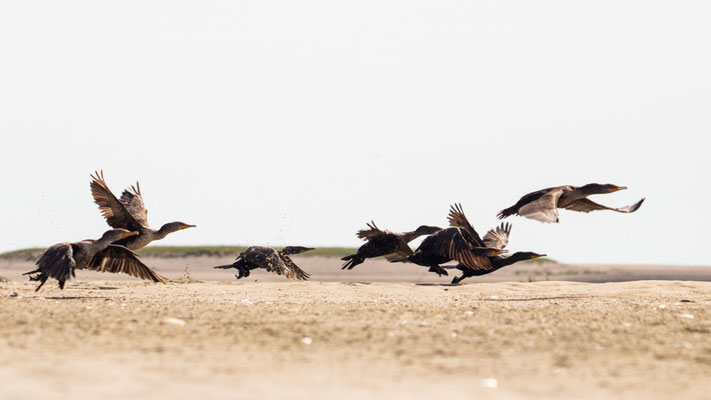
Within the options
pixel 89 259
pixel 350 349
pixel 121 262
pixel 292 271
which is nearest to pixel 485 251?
pixel 292 271

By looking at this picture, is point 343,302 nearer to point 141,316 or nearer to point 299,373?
point 141,316

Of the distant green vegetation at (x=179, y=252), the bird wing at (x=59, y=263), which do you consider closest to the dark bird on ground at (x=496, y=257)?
the bird wing at (x=59, y=263)

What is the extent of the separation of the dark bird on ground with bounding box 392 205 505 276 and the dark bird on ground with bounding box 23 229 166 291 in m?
5.11

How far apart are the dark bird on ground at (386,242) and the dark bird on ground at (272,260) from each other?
2898mm

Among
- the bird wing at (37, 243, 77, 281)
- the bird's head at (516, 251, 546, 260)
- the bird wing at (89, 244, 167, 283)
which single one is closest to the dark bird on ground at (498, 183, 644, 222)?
the bird's head at (516, 251, 546, 260)

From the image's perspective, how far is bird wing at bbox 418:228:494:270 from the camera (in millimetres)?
15219

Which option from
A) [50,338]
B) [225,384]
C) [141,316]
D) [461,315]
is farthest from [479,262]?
[225,384]

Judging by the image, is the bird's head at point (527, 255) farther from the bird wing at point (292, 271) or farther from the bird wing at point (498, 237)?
the bird wing at point (292, 271)

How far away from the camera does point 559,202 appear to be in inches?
640

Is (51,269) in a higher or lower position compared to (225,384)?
higher

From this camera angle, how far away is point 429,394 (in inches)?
223

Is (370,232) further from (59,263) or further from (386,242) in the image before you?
(59,263)

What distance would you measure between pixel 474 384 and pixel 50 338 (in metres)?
4.33

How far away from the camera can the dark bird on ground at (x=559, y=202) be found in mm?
14656
